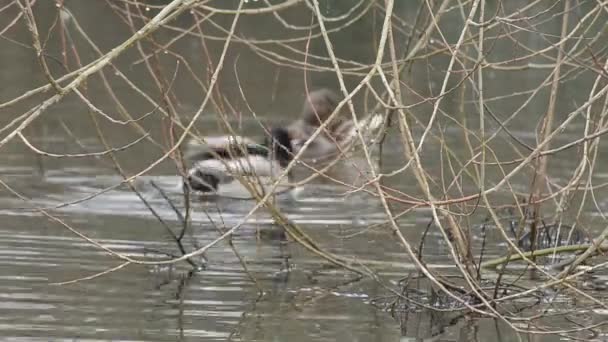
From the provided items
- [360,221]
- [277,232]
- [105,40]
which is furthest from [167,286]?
[105,40]

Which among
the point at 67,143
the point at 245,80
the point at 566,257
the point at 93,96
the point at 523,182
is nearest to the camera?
the point at 566,257

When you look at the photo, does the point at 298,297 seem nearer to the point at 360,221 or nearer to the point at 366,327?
the point at 366,327

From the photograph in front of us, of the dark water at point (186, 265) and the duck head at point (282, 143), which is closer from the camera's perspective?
the dark water at point (186, 265)

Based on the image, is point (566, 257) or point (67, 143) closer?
point (566, 257)

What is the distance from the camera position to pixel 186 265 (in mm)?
10359

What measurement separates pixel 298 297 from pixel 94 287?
3.79 feet

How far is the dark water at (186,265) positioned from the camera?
8.57 meters

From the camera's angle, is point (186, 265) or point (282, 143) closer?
point (186, 265)

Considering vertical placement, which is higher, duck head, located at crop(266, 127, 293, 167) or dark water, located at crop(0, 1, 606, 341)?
duck head, located at crop(266, 127, 293, 167)

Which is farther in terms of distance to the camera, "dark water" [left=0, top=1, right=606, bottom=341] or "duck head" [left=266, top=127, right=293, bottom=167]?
"duck head" [left=266, top=127, right=293, bottom=167]

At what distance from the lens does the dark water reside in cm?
857

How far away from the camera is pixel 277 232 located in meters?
11.9

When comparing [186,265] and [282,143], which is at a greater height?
[282,143]

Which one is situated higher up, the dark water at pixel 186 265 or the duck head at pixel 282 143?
the duck head at pixel 282 143
